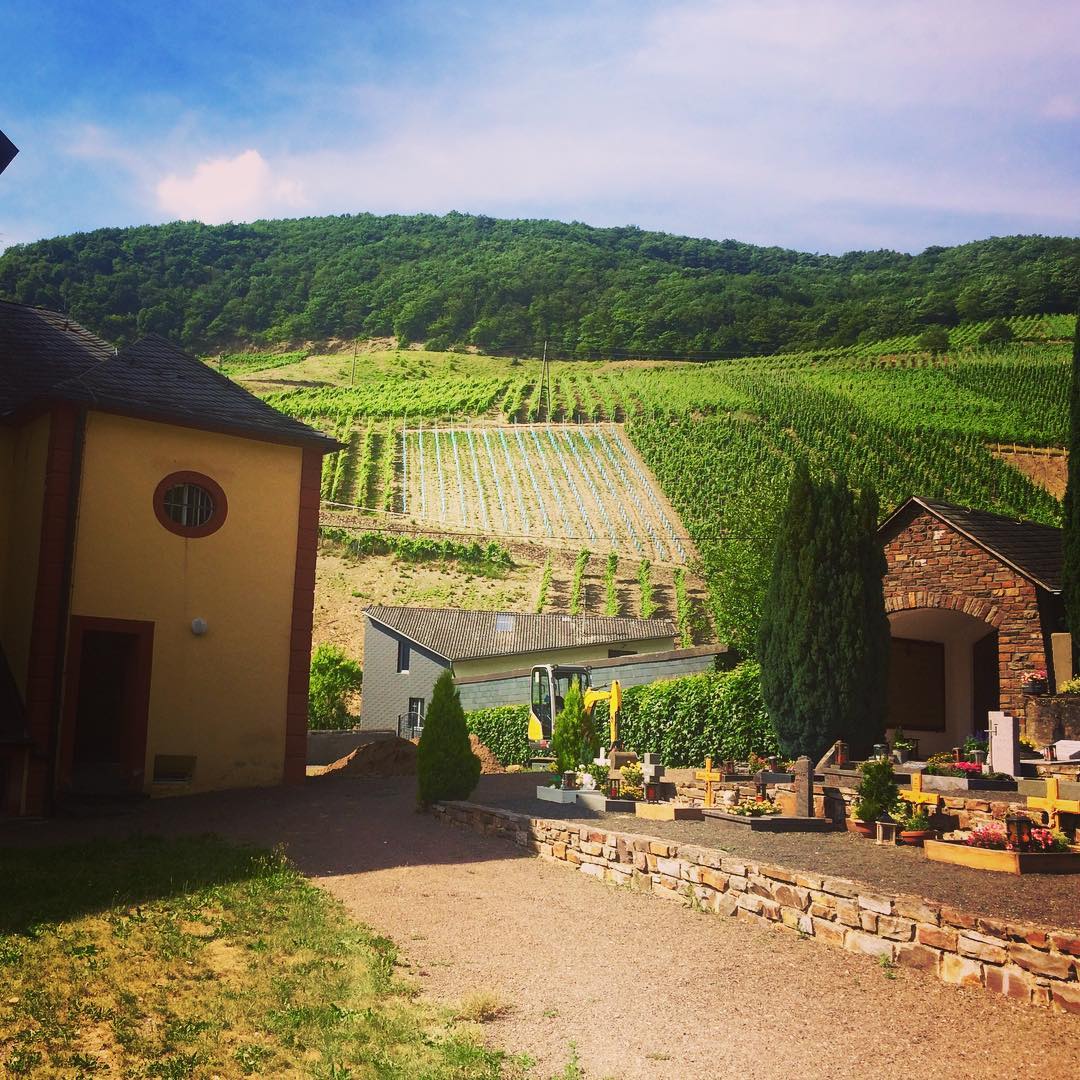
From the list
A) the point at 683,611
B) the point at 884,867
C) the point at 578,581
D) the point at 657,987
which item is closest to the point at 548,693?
the point at 884,867

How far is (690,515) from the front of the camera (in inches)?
2191

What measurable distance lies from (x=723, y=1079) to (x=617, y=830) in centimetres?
612

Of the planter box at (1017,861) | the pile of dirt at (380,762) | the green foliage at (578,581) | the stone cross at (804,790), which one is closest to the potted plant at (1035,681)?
A: the stone cross at (804,790)

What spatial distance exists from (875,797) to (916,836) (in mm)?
772

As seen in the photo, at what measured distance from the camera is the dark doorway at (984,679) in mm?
20109

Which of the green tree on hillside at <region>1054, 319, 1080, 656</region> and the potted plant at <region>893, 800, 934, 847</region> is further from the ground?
the green tree on hillside at <region>1054, 319, 1080, 656</region>

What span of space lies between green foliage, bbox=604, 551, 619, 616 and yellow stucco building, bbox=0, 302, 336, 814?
31950 mm

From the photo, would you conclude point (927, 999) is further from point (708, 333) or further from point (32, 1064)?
point (708, 333)

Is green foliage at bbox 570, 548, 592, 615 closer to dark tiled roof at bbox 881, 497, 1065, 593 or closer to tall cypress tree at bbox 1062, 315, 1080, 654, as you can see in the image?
Result: dark tiled roof at bbox 881, 497, 1065, 593

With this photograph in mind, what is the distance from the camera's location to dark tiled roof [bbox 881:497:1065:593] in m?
16.8

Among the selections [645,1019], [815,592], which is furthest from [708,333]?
[645,1019]

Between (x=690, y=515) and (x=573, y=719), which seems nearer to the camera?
(x=573, y=719)

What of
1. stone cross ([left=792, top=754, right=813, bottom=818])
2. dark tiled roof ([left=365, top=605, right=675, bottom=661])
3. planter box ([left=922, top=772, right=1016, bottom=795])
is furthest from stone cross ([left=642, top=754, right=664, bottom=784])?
dark tiled roof ([left=365, top=605, right=675, bottom=661])

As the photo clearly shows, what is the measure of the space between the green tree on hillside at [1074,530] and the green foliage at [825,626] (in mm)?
2628
